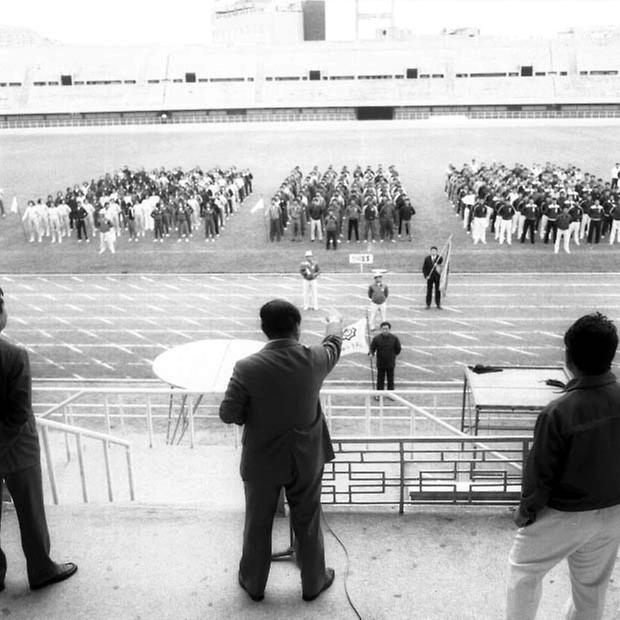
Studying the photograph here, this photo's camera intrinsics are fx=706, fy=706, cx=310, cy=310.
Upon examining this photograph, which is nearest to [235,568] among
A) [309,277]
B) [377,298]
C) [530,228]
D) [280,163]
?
[377,298]

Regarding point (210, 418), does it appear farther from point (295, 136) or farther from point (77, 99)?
point (77, 99)

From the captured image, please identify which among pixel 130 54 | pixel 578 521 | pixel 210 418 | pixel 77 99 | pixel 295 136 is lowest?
pixel 210 418

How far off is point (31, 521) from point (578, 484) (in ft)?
9.98

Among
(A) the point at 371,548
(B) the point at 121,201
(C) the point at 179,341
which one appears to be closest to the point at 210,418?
(C) the point at 179,341

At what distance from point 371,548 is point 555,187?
22.6 meters

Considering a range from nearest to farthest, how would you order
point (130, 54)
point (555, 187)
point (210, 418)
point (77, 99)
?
point (210, 418) < point (555, 187) < point (77, 99) < point (130, 54)

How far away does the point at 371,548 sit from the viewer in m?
4.73

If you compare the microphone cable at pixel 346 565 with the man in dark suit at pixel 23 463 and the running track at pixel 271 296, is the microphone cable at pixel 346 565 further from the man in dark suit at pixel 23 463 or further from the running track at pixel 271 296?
the running track at pixel 271 296

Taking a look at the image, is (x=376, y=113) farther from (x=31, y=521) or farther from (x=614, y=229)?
(x=31, y=521)

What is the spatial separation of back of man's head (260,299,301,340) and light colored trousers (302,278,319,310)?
40.9 ft

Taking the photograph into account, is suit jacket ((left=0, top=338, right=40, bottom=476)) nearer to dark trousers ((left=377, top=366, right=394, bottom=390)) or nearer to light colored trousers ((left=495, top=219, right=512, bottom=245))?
dark trousers ((left=377, top=366, right=394, bottom=390))

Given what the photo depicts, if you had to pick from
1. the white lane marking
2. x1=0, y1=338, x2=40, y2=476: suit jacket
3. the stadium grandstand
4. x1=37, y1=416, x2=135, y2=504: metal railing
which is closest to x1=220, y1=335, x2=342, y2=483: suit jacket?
x1=0, y1=338, x2=40, y2=476: suit jacket

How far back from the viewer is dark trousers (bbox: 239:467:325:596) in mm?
3928

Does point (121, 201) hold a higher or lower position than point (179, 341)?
higher
